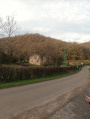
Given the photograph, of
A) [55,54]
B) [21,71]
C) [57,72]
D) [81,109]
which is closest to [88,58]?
[55,54]

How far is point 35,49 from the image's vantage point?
50.6 m

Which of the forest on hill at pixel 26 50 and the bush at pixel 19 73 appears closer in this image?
the bush at pixel 19 73

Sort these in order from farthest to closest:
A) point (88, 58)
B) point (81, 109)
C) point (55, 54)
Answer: point (88, 58) < point (55, 54) < point (81, 109)

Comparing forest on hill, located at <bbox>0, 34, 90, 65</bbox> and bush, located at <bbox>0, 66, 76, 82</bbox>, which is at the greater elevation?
forest on hill, located at <bbox>0, 34, 90, 65</bbox>

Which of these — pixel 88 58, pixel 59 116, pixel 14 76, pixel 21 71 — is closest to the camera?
pixel 59 116

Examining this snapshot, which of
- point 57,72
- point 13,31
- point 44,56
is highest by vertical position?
point 13,31

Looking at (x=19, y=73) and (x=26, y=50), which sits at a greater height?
(x=26, y=50)

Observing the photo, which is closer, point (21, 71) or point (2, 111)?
point (2, 111)

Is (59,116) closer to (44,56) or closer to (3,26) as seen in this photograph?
(3,26)

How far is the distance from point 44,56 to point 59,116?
42741mm

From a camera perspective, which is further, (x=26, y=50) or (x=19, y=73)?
(x=26, y=50)

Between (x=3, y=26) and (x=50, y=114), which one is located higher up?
(x=3, y=26)

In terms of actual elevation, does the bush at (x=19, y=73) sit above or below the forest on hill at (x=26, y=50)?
below

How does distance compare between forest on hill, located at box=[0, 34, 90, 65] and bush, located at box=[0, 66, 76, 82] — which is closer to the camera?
bush, located at box=[0, 66, 76, 82]
